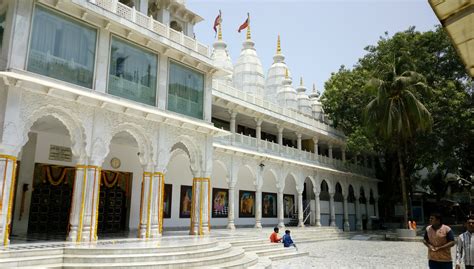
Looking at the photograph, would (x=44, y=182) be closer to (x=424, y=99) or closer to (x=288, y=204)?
(x=288, y=204)

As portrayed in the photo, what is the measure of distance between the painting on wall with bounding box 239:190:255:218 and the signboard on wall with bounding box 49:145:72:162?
12.0m

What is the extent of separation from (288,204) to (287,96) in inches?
423

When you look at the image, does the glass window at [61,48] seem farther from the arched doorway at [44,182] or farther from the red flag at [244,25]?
the red flag at [244,25]

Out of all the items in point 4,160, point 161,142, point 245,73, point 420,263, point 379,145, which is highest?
point 245,73

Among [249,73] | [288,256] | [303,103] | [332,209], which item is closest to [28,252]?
[288,256]

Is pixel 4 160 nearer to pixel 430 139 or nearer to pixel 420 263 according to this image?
pixel 420 263

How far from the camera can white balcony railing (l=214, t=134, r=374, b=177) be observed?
20741 mm

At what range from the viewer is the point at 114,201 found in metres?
16.5

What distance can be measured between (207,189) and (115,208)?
14.2ft

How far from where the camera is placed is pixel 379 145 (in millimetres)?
27656

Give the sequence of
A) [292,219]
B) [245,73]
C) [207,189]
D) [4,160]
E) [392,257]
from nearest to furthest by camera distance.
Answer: [4,160] < [392,257] < [207,189] < [292,219] < [245,73]

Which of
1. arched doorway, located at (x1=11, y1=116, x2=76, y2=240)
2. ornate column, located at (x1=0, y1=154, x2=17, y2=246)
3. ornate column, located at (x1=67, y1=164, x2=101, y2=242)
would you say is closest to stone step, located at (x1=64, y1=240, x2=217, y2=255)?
ornate column, located at (x1=0, y1=154, x2=17, y2=246)

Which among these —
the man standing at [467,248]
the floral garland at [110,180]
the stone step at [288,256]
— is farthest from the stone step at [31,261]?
the man standing at [467,248]

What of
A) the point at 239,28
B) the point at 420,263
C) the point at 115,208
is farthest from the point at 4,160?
the point at 239,28
